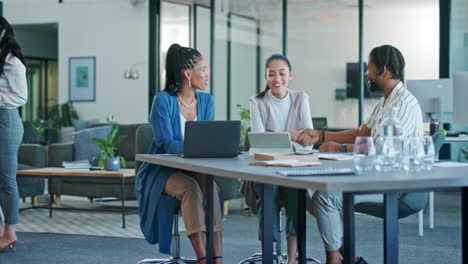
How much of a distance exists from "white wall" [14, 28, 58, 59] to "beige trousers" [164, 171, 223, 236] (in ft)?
43.8

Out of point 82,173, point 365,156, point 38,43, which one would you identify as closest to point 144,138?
point 82,173

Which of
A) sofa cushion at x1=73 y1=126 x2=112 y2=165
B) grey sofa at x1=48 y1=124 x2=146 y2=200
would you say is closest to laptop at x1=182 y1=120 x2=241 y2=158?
grey sofa at x1=48 y1=124 x2=146 y2=200

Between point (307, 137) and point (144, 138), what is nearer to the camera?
point (307, 137)

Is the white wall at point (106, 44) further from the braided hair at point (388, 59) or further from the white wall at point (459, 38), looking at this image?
the braided hair at point (388, 59)

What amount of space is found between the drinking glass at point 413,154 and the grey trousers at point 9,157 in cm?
292

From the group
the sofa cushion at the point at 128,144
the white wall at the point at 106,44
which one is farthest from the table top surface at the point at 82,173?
the white wall at the point at 106,44

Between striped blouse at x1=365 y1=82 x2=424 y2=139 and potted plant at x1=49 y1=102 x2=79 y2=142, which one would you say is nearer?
striped blouse at x1=365 y1=82 x2=424 y2=139

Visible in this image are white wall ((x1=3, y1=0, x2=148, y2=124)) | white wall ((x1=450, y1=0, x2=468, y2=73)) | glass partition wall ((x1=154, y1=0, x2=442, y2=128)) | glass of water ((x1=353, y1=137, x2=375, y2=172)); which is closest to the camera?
glass of water ((x1=353, y1=137, x2=375, y2=172))

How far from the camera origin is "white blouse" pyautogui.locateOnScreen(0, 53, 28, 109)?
4.49 meters

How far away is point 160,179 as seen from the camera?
361 cm

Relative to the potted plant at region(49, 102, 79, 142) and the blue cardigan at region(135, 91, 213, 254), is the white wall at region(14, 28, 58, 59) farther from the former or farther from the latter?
the blue cardigan at region(135, 91, 213, 254)

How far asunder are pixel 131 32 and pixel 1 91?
8.67 m

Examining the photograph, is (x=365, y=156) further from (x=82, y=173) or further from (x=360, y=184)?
(x=82, y=173)

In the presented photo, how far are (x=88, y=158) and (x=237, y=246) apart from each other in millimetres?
3258
